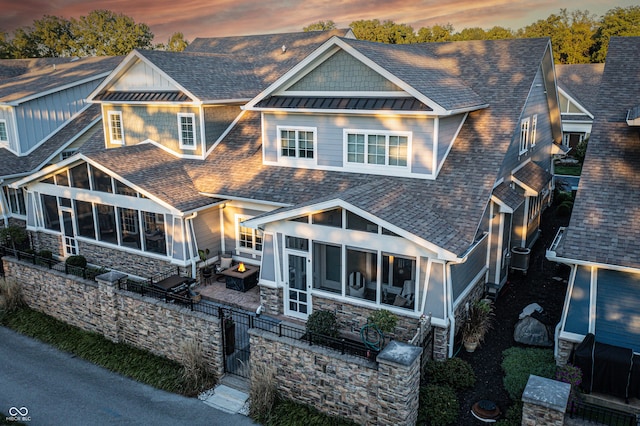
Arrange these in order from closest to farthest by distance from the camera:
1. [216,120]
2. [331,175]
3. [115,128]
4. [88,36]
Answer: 1. [331,175]
2. [216,120]
3. [115,128]
4. [88,36]

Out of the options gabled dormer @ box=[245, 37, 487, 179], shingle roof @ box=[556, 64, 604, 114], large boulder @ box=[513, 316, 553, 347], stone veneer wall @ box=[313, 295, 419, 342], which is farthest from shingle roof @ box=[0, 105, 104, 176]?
shingle roof @ box=[556, 64, 604, 114]

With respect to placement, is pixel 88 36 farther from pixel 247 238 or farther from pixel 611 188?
pixel 611 188

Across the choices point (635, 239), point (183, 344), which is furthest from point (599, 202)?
point (183, 344)

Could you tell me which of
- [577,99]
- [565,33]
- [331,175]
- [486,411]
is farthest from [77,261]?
[565,33]

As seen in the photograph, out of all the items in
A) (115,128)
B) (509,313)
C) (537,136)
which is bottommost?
(509,313)

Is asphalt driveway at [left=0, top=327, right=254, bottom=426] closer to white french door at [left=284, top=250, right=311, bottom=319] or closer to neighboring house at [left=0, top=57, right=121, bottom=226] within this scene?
white french door at [left=284, top=250, right=311, bottom=319]

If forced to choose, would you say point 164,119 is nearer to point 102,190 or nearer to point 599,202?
point 102,190
